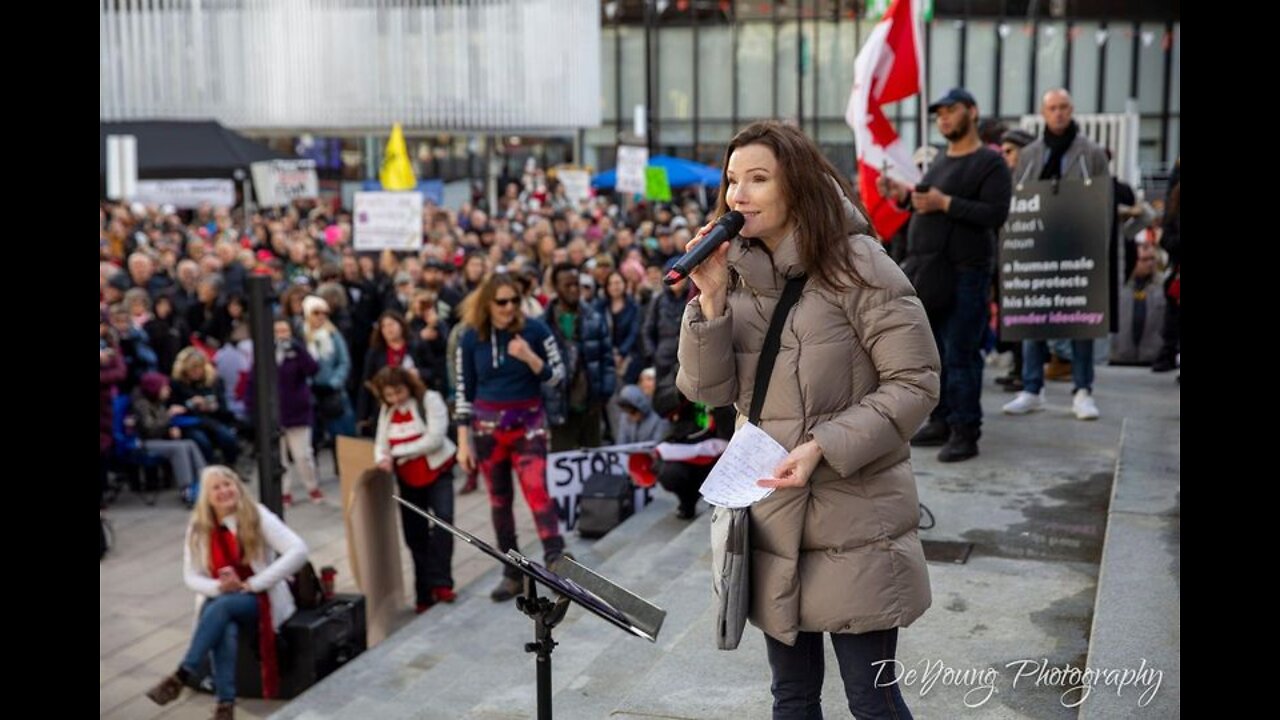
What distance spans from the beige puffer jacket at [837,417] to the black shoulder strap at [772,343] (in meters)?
0.01

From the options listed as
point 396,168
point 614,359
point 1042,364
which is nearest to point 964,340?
point 1042,364

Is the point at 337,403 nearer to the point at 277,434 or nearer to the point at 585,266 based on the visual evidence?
the point at 585,266

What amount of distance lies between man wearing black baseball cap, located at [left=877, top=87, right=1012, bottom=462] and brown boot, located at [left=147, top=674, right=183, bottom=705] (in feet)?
12.6

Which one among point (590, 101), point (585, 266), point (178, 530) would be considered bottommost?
point (178, 530)

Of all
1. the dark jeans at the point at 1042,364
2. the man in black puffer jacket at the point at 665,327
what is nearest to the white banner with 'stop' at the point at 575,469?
the man in black puffer jacket at the point at 665,327

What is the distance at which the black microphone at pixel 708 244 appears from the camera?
9.43ft

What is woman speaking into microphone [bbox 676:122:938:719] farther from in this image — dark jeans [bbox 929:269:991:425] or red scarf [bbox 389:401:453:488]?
red scarf [bbox 389:401:453:488]

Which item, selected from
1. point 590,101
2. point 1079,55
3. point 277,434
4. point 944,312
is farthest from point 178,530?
point 1079,55

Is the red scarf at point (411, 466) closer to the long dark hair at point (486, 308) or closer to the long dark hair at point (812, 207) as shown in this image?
the long dark hair at point (486, 308)

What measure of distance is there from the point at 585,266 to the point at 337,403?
8.46ft

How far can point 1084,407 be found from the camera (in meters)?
8.12

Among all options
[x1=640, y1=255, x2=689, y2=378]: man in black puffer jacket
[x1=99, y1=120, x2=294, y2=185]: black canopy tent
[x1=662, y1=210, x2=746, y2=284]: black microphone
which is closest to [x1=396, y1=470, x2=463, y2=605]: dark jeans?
[x1=640, y1=255, x2=689, y2=378]: man in black puffer jacket

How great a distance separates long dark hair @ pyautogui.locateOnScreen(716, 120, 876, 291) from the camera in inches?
119
